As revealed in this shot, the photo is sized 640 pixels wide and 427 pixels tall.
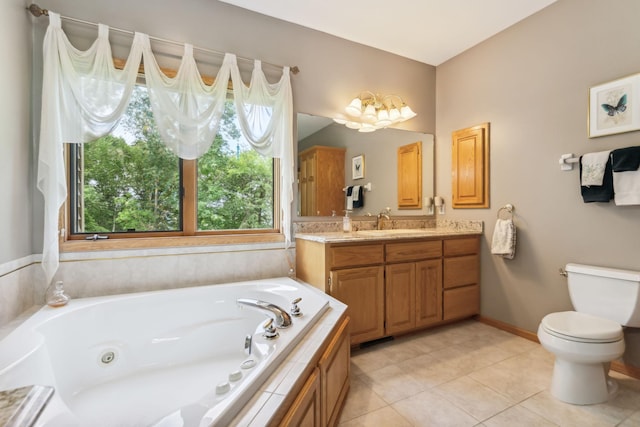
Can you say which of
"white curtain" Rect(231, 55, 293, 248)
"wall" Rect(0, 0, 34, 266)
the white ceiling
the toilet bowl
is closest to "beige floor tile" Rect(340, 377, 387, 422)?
the toilet bowl

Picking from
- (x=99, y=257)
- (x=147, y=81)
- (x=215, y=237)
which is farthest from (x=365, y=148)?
(x=99, y=257)

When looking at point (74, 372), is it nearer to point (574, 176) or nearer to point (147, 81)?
point (147, 81)

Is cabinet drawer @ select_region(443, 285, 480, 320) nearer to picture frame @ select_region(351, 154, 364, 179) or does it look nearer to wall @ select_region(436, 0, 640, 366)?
wall @ select_region(436, 0, 640, 366)

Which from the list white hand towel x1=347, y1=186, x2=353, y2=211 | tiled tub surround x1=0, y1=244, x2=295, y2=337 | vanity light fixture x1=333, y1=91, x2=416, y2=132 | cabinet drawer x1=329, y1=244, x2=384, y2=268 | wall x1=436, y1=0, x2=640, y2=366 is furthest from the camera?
white hand towel x1=347, y1=186, x2=353, y2=211

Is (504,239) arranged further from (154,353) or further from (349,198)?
(154,353)

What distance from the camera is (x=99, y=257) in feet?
6.29

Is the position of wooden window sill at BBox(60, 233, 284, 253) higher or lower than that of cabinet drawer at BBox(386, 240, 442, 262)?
higher

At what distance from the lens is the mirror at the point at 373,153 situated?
2.62 metres

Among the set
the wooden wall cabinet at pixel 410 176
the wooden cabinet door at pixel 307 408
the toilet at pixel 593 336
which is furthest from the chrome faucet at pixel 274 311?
the wooden wall cabinet at pixel 410 176

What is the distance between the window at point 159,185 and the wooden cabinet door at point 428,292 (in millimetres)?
1332

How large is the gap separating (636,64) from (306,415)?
2736 millimetres

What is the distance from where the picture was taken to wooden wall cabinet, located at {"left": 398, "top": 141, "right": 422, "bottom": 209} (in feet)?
10.1

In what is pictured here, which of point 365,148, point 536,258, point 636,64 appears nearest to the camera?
point 636,64

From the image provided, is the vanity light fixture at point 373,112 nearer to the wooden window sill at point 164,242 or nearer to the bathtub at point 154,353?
the wooden window sill at point 164,242
